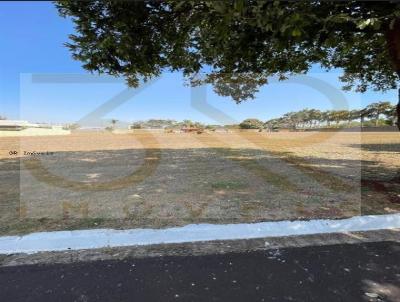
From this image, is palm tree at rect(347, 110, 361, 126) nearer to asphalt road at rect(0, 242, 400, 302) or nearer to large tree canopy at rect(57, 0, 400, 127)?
large tree canopy at rect(57, 0, 400, 127)

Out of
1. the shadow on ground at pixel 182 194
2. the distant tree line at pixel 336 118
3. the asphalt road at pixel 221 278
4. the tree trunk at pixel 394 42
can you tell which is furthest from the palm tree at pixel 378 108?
the asphalt road at pixel 221 278

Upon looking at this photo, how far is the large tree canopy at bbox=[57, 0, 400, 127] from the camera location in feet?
12.5

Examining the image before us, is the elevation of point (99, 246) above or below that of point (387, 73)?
below

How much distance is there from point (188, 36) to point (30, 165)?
6621 mm

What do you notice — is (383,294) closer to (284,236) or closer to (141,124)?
(284,236)

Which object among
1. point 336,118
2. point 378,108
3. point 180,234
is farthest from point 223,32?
point 336,118

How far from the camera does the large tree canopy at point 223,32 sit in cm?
382

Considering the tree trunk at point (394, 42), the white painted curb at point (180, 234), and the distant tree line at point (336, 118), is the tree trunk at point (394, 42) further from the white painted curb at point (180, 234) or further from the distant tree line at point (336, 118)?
the distant tree line at point (336, 118)

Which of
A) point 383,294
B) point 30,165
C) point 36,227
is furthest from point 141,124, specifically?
point 383,294

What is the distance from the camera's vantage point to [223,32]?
4.42 m

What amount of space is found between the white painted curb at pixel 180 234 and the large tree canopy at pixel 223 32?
2375 mm

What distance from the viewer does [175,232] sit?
12.7 ft

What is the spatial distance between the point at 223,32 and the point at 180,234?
279 cm

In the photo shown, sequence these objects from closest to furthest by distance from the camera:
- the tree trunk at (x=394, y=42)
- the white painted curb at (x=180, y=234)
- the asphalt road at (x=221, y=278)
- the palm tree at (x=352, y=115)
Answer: the asphalt road at (x=221, y=278) → the white painted curb at (x=180, y=234) → the tree trunk at (x=394, y=42) → the palm tree at (x=352, y=115)
